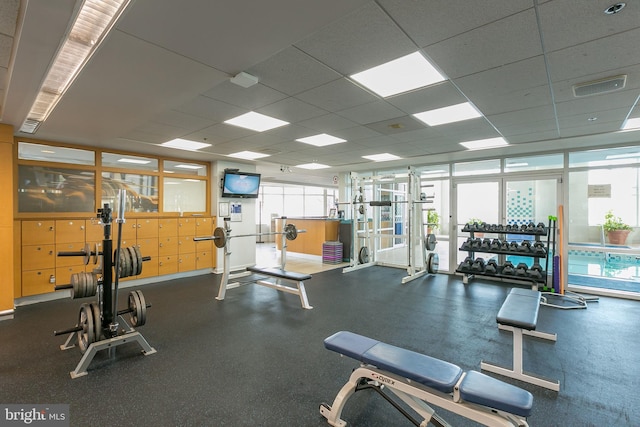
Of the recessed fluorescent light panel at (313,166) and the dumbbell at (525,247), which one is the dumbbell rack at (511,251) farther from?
the recessed fluorescent light panel at (313,166)

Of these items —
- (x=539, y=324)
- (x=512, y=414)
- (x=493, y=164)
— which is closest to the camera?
(x=512, y=414)

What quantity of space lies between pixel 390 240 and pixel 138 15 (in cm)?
822

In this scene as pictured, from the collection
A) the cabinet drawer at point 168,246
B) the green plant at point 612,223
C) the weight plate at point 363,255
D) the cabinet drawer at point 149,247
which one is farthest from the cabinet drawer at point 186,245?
the green plant at point 612,223

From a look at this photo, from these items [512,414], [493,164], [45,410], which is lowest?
[45,410]

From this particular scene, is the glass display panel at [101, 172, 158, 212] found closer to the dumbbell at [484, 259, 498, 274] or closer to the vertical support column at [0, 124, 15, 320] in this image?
the vertical support column at [0, 124, 15, 320]

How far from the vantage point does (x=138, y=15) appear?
1.71 m

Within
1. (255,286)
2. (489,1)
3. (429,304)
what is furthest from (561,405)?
(255,286)

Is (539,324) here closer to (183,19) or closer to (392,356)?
(392,356)

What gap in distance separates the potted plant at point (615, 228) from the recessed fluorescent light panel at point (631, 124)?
1.71 meters

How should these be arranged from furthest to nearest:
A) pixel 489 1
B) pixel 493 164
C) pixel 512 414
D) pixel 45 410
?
pixel 493 164 < pixel 45 410 < pixel 489 1 < pixel 512 414

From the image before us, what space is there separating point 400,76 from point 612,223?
16.8ft

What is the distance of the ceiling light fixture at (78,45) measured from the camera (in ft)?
5.70

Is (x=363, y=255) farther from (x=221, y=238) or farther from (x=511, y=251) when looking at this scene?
(x=221, y=238)

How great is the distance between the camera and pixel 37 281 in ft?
15.0
